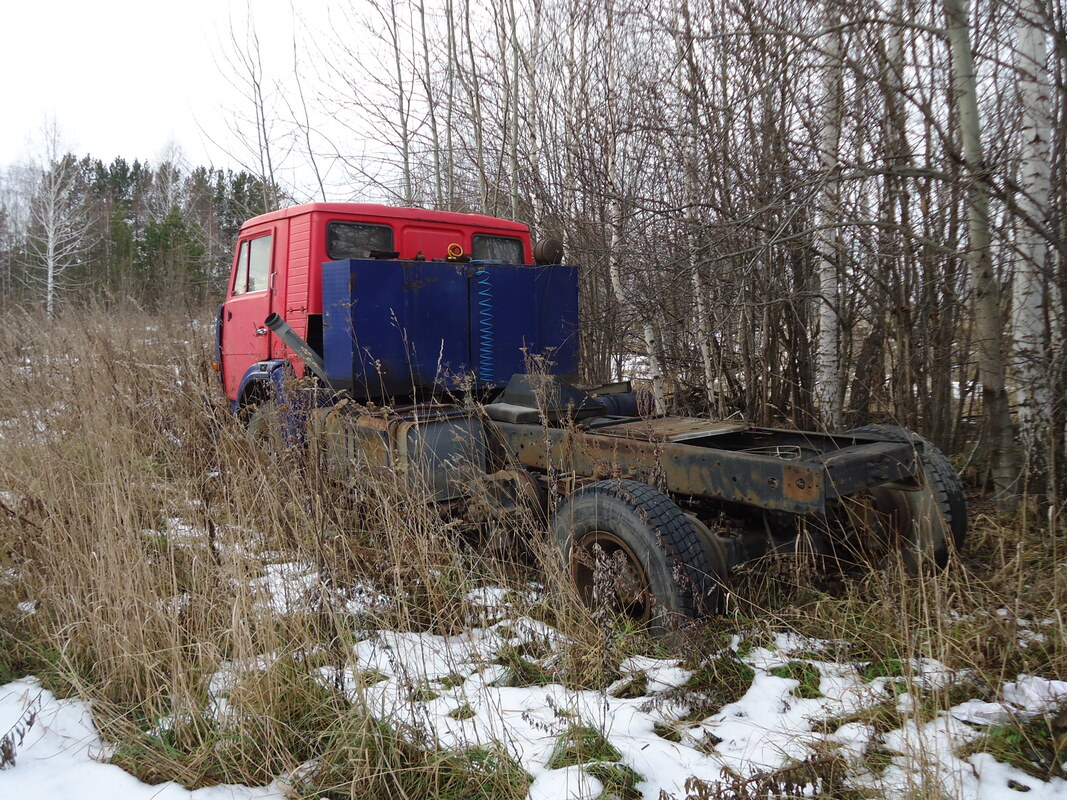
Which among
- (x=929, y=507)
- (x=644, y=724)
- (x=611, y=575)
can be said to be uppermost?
(x=929, y=507)

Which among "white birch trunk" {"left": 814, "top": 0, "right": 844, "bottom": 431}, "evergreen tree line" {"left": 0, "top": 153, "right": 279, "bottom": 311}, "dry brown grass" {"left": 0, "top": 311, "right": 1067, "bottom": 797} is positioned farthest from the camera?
"evergreen tree line" {"left": 0, "top": 153, "right": 279, "bottom": 311}

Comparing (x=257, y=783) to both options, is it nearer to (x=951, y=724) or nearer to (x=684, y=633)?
(x=684, y=633)

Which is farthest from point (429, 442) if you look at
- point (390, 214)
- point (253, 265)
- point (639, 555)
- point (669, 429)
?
point (253, 265)

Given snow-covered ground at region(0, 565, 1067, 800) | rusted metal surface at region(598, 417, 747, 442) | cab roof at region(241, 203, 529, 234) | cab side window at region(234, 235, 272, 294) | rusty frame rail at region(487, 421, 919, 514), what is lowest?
snow-covered ground at region(0, 565, 1067, 800)

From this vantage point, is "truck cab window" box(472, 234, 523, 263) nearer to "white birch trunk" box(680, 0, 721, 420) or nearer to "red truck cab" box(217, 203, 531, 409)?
"red truck cab" box(217, 203, 531, 409)

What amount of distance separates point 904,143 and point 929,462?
254 cm

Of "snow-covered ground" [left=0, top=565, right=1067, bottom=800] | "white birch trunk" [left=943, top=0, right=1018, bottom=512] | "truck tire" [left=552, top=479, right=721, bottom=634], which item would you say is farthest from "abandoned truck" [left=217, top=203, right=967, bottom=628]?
"white birch trunk" [left=943, top=0, right=1018, bottom=512]

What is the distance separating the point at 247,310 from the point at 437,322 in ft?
6.60

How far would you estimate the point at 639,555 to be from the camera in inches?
116

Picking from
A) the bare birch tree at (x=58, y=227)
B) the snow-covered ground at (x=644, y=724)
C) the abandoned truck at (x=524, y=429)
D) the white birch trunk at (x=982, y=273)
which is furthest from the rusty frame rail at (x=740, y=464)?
the bare birch tree at (x=58, y=227)

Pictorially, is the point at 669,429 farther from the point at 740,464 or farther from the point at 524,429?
the point at 740,464

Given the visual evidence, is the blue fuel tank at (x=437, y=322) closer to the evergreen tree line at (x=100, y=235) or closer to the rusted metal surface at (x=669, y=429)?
the rusted metal surface at (x=669, y=429)

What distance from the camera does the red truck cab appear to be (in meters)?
4.93

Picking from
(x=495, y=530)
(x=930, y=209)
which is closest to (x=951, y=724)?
(x=495, y=530)
